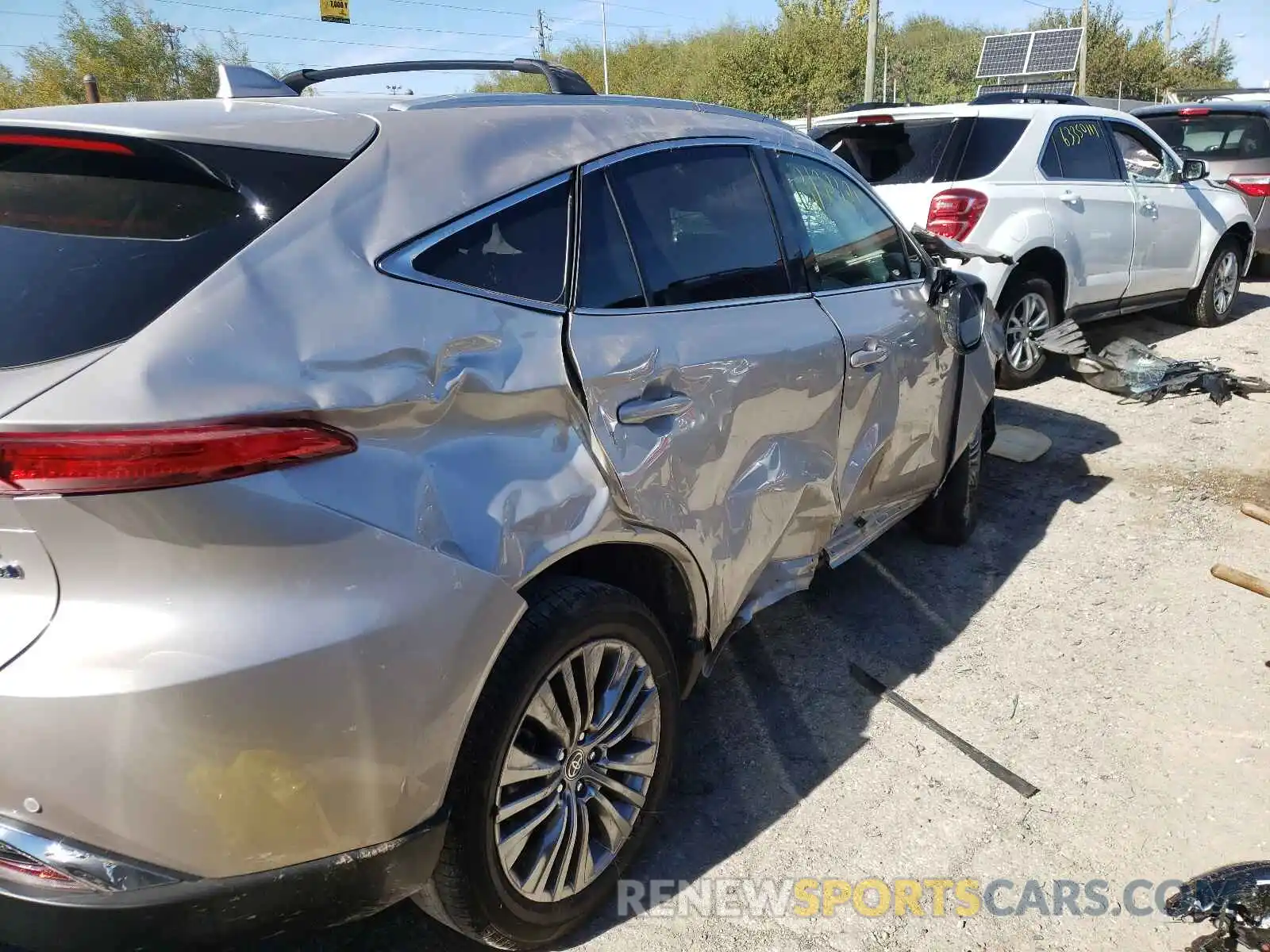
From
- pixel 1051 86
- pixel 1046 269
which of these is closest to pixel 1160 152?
pixel 1046 269

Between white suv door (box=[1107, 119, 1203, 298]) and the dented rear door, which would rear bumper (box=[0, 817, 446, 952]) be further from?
white suv door (box=[1107, 119, 1203, 298])

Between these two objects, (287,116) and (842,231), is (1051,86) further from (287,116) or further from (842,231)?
(287,116)

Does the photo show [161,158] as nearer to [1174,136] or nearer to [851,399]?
[851,399]

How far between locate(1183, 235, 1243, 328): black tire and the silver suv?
25.5ft

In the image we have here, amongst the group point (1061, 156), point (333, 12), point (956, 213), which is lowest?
point (956, 213)

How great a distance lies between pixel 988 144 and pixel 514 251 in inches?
213

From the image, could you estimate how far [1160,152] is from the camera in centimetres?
798

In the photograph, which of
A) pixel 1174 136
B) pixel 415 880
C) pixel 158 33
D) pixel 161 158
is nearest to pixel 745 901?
pixel 415 880

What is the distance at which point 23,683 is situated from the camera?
4.84 ft

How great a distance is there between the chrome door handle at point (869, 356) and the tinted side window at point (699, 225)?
1.10ft

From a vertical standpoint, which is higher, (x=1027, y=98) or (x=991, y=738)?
(x=1027, y=98)

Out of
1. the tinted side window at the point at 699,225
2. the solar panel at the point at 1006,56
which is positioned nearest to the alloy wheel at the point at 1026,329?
the tinted side window at the point at 699,225

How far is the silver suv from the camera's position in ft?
4.91

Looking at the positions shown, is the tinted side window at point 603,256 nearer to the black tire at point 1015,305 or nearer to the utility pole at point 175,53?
the black tire at point 1015,305
